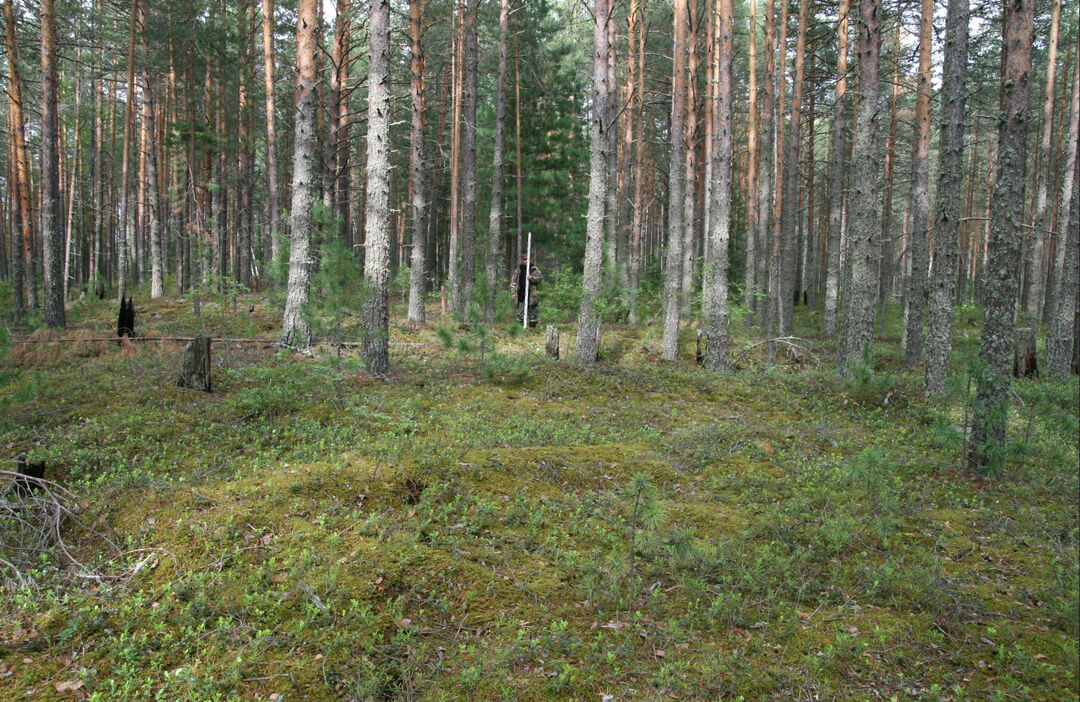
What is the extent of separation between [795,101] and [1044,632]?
16.2 meters

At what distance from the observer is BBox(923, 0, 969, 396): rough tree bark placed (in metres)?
10.0

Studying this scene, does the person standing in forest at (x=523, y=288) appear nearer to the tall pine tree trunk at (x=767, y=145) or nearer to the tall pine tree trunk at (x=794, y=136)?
the tall pine tree trunk at (x=767, y=145)

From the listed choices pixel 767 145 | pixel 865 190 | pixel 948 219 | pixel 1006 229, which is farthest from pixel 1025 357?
pixel 1006 229

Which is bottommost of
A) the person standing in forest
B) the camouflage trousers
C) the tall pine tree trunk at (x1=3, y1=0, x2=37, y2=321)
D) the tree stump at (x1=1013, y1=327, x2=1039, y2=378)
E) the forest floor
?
the forest floor

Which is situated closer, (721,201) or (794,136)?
(721,201)

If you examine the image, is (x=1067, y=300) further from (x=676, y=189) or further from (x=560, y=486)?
(x=560, y=486)

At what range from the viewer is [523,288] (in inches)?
716

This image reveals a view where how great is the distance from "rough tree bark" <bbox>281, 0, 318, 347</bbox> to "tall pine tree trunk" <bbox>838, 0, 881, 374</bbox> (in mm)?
9936

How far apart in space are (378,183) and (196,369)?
12.7ft

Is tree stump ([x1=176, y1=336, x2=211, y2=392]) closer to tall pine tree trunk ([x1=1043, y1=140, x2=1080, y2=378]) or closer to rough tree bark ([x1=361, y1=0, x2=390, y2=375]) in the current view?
rough tree bark ([x1=361, y1=0, x2=390, y2=375])

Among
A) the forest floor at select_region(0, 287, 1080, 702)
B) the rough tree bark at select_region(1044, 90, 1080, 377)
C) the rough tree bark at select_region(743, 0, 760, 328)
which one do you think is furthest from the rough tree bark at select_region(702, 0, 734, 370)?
the rough tree bark at select_region(1044, 90, 1080, 377)

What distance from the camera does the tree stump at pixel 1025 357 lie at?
13.4 metres

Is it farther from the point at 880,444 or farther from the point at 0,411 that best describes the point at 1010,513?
the point at 0,411

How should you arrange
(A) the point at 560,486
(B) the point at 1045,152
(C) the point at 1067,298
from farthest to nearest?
(B) the point at 1045,152 → (C) the point at 1067,298 → (A) the point at 560,486
